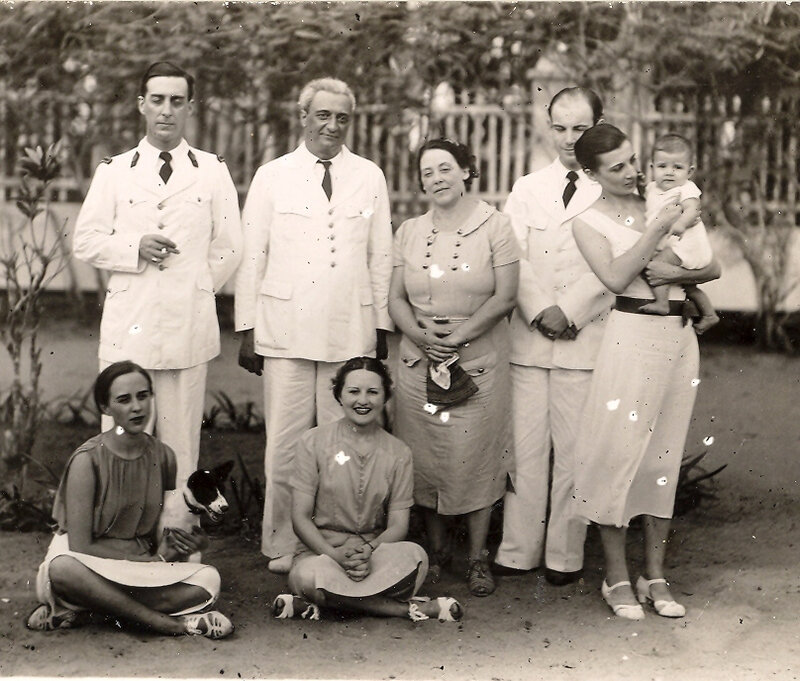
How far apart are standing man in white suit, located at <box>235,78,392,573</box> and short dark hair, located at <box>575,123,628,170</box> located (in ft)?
3.05

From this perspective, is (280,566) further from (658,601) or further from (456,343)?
(658,601)

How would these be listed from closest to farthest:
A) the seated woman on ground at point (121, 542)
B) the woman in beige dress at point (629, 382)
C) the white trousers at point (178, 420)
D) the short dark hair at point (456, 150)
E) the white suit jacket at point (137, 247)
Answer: the seated woman on ground at point (121, 542)
the woman in beige dress at point (629, 382)
the short dark hair at point (456, 150)
the white suit jacket at point (137, 247)
the white trousers at point (178, 420)

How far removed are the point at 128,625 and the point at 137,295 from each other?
136 centimetres

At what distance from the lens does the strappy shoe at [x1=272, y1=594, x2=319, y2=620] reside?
4.25 m

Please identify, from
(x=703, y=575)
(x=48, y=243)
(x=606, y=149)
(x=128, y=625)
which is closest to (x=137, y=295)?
(x=128, y=625)

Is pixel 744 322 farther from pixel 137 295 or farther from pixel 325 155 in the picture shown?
pixel 137 295

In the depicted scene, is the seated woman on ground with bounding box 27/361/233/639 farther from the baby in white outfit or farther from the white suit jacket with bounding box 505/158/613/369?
the baby in white outfit

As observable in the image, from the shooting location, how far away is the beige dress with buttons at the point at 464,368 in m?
4.66

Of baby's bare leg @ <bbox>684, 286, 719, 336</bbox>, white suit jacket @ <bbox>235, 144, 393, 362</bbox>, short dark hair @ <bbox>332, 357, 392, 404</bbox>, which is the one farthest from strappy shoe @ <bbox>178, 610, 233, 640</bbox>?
baby's bare leg @ <bbox>684, 286, 719, 336</bbox>

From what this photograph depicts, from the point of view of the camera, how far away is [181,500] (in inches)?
190

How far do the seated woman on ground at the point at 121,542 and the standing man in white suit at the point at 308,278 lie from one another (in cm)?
69

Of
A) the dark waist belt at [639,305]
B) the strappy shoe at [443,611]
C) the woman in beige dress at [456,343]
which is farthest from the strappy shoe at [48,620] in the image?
the dark waist belt at [639,305]

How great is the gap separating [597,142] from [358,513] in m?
1.69

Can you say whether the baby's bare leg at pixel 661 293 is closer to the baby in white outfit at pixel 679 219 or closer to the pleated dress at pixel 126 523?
the baby in white outfit at pixel 679 219
